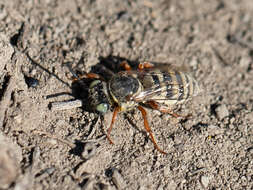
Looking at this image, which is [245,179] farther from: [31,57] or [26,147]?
[31,57]

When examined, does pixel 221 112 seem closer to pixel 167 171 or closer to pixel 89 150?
pixel 167 171

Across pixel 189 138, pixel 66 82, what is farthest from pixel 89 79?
pixel 189 138

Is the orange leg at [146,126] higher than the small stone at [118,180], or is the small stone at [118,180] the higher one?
the orange leg at [146,126]

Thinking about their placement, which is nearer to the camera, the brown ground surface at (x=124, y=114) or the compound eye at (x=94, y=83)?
the brown ground surface at (x=124, y=114)

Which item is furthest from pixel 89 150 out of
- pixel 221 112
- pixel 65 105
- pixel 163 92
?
pixel 221 112

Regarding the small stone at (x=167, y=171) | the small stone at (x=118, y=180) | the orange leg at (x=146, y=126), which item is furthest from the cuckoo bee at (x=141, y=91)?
the small stone at (x=118, y=180)

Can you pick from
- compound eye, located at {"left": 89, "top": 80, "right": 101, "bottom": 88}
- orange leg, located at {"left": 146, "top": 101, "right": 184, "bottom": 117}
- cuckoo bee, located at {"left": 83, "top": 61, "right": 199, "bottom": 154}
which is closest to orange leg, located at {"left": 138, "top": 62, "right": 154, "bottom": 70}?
cuckoo bee, located at {"left": 83, "top": 61, "right": 199, "bottom": 154}

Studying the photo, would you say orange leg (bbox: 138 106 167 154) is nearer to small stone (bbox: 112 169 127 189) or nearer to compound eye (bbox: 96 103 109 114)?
compound eye (bbox: 96 103 109 114)

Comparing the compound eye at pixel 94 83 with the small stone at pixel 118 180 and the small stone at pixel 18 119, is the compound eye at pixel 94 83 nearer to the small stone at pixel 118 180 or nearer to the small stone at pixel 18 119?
the small stone at pixel 18 119
